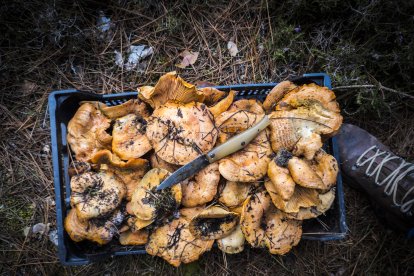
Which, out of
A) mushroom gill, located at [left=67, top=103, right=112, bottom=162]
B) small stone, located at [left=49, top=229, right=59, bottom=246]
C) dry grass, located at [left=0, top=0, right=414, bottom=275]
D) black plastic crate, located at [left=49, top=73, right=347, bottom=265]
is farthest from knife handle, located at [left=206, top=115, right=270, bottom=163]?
small stone, located at [left=49, top=229, right=59, bottom=246]

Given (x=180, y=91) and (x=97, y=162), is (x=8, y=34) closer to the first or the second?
(x=97, y=162)

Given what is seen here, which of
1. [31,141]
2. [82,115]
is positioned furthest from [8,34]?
[82,115]

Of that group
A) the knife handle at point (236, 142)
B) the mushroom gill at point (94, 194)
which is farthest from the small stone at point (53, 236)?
the knife handle at point (236, 142)

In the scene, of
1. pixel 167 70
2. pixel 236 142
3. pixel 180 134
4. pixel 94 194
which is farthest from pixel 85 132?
pixel 236 142

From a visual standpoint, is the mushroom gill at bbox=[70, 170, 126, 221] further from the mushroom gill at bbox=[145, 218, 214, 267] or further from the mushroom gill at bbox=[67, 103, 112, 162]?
the mushroom gill at bbox=[145, 218, 214, 267]

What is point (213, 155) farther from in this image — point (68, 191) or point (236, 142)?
point (68, 191)

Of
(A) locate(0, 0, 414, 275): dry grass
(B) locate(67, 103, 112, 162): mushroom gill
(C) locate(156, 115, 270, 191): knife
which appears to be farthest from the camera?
(A) locate(0, 0, 414, 275): dry grass
